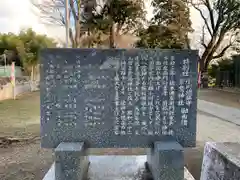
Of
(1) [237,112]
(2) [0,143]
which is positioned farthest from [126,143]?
(1) [237,112]

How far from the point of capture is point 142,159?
5.14m

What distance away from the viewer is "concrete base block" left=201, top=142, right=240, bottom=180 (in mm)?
2854

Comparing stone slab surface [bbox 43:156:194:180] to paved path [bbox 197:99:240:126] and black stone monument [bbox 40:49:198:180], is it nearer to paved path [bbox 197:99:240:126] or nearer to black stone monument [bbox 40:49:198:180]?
Answer: black stone monument [bbox 40:49:198:180]

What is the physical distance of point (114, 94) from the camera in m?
4.09

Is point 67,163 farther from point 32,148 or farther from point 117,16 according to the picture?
point 117,16

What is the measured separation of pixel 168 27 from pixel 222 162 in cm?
A: 2340

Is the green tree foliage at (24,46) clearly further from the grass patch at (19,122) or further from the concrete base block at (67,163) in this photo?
the concrete base block at (67,163)

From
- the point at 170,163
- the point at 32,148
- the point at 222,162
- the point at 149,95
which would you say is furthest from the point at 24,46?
the point at 222,162

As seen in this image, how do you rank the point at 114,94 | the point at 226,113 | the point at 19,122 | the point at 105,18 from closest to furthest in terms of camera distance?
the point at 114,94 < the point at 19,122 < the point at 226,113 < the point at 105,18

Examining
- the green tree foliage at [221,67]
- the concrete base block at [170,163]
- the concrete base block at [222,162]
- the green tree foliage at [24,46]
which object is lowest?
the concrete base block at [170,163]

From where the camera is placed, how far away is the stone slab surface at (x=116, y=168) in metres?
4.38

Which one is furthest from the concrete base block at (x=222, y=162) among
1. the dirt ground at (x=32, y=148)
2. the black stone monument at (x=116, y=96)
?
the dirt ground at (x=32, y=148)

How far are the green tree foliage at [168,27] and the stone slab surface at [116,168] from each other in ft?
66.2

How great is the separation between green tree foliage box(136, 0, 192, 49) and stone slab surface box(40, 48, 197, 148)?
20912 millimetres
